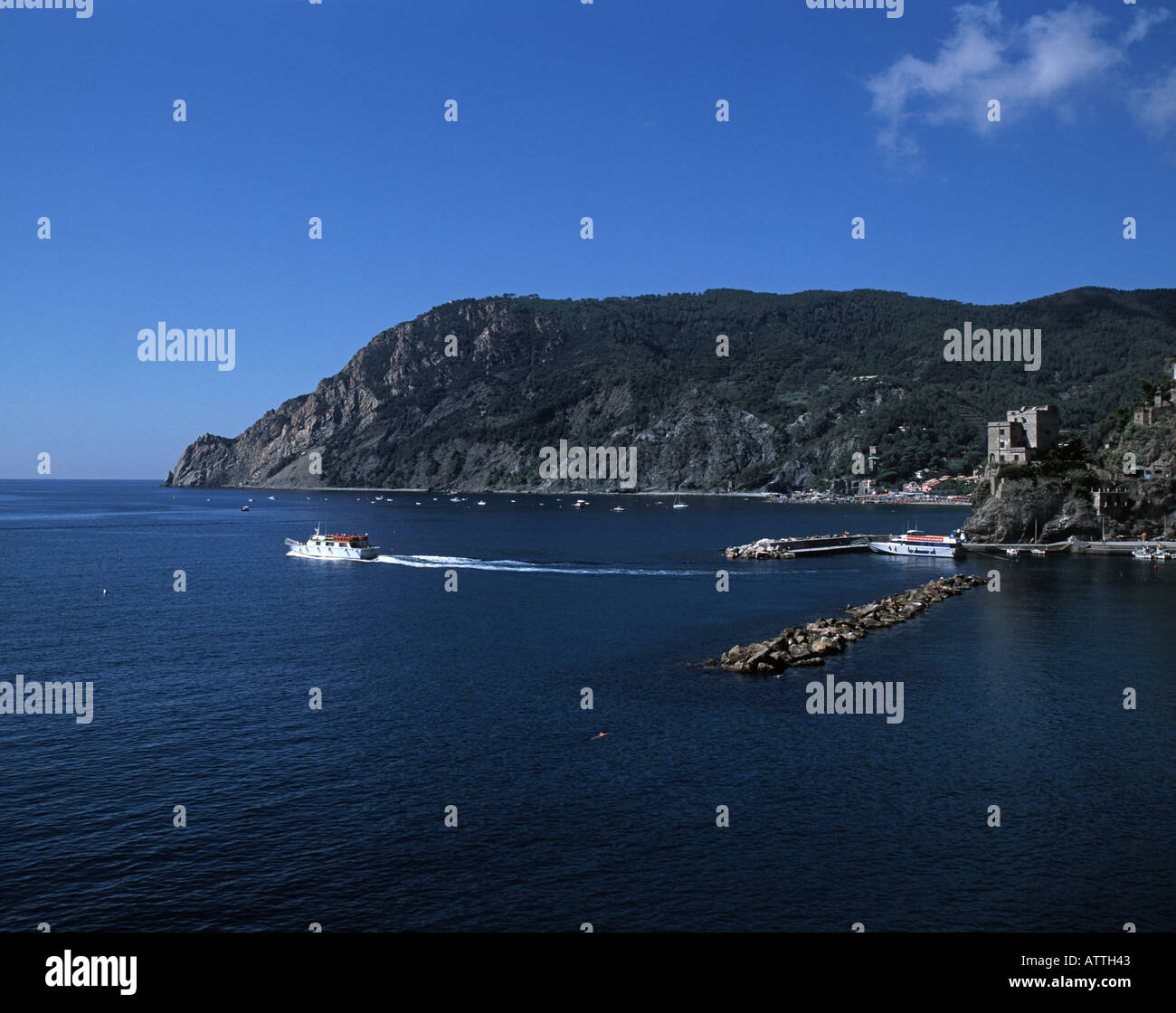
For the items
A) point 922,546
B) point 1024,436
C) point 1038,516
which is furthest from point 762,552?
point 1024,436

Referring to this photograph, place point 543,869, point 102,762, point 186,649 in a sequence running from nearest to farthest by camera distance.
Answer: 1. point 543,869
2. point 102,762
3. point 186,649

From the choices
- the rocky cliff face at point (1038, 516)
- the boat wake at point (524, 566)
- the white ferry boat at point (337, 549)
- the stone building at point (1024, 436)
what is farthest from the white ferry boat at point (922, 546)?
the white ferry boat at point (337, 549)

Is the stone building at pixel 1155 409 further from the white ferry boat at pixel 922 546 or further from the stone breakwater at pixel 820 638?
the stone breakwater at pixel 820 638

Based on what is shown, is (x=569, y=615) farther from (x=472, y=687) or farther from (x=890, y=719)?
(x=890, y=719)
